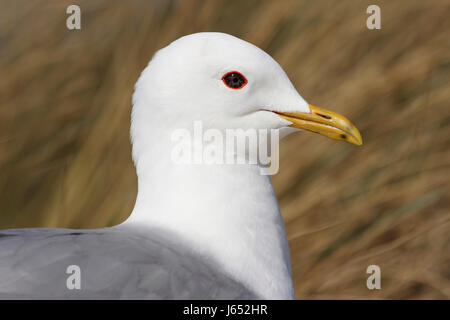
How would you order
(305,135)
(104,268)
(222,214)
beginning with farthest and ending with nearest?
1. (305,135)
2. (222,214)
3. (104,268)

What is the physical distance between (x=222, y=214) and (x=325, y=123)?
29cm

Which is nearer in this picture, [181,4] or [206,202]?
[206,202]

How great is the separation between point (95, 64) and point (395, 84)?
88 cm

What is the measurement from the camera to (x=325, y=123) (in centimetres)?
127

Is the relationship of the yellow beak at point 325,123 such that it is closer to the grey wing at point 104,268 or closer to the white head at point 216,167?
the white head at point 216,167

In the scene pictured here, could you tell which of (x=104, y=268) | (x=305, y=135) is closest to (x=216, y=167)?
(x=104, y=268)

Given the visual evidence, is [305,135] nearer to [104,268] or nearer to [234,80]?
[234,80]

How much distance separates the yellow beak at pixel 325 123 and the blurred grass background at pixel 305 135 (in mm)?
351

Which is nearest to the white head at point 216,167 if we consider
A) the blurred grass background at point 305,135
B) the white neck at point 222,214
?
the white neck at point 222,214

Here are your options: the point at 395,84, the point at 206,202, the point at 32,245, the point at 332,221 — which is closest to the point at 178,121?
the point at 206,202

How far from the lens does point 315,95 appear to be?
1679mm

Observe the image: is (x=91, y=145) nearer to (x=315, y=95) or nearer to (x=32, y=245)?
(x=315, y=95)

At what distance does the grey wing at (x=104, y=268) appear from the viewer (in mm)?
939

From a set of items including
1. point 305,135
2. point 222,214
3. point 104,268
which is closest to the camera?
point 104,268
